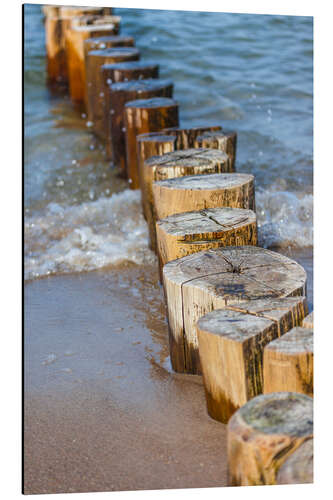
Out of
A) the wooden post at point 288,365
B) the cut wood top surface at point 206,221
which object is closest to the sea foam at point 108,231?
the cut wood top surface at point 206,221

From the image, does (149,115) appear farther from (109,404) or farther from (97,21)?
(97,21)

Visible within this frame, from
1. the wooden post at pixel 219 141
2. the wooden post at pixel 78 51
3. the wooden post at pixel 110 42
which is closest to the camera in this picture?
the wooden post at pixel 219 141

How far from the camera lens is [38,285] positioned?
375 centimetres

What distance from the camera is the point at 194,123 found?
6.73 metres

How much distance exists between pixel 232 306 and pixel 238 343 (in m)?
0.24

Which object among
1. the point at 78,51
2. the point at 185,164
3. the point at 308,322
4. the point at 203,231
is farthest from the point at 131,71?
the point at 308,322

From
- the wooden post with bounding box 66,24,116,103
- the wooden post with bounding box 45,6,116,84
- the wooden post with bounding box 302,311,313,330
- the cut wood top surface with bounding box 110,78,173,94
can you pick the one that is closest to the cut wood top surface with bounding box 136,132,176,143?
the cut wood top surface with bounding box 110,78,173,94

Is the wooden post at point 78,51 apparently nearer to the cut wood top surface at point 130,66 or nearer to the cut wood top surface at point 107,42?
the cut wood top surface at point 107,42

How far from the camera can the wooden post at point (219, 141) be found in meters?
3.97

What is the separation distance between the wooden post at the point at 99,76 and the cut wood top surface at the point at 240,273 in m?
3.22

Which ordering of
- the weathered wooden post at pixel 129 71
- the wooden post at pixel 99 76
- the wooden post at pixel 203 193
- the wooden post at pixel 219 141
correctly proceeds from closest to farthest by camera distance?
the wooden post at pixel 203 193
the wooden post at pixel 219 141
the weathered wooden post at pixel 129 71
the wooden post at pixel 99 76

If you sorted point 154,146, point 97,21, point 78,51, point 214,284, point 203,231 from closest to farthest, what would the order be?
point 214,284
point 203,231
point 154,146
point 78,51
point 97,21
